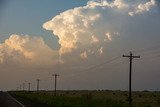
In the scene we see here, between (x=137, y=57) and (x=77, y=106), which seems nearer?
(x=77, y=106)

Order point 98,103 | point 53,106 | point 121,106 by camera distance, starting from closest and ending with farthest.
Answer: point 121,106 → point 98,103 → point 53,106

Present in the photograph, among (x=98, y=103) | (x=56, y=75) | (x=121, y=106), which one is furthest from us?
(x=56, y=75)

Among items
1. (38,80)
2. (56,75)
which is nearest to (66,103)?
(56,75)

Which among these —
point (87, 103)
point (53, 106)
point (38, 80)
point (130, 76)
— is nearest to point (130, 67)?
point (130, 76)

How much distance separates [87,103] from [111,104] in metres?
4.82

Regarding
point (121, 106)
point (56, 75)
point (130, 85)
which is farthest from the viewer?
point (56, 75)

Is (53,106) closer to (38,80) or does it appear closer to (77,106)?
(77,106)

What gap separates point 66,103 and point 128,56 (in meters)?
7.71

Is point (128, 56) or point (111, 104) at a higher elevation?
point (128, 56)

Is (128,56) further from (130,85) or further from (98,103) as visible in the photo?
(98,103)

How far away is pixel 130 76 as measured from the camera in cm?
4206

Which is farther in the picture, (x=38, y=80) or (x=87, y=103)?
(x=38, y=80)

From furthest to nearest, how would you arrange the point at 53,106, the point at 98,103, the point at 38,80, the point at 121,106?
the point at 38,80 < the point at 53,106 < the point at 98,103 < the point at 121,106

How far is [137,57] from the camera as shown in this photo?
4322 centimetres
